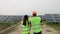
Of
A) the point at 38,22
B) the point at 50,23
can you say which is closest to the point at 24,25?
the point at 38,22

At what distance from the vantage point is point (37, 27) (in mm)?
8688

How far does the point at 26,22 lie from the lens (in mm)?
8633

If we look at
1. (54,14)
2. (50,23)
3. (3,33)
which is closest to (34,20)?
(3,33)

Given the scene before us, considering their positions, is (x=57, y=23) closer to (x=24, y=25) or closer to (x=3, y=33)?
(x=3, y=33)

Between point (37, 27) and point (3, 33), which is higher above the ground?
point (37, 27)

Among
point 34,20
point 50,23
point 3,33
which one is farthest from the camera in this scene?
point 50,23

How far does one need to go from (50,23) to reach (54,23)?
61cm

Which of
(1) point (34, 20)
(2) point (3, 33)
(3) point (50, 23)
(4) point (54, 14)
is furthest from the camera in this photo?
(4) point (54, 14)

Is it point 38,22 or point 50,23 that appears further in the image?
point 50,23

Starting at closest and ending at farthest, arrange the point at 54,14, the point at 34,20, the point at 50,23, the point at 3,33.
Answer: the point at 34,20 → the point at 3,33 → the point at 50,23 → the point at 54,14

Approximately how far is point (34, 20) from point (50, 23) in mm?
13091

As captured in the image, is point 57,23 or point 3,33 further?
point 57,23

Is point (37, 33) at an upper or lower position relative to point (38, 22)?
lower

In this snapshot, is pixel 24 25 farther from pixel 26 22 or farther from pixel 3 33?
pixel 3 33
